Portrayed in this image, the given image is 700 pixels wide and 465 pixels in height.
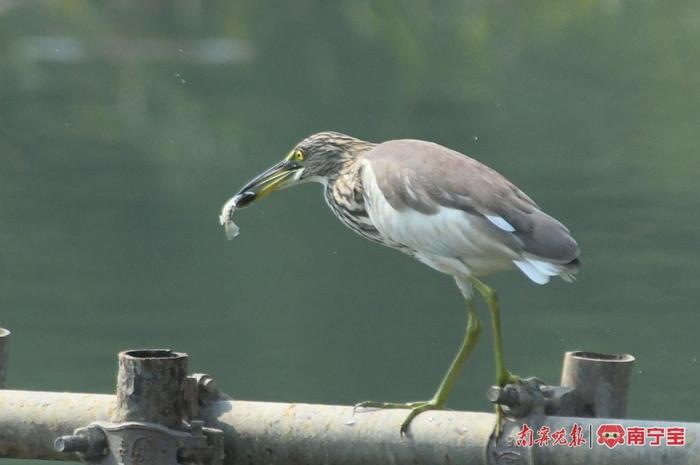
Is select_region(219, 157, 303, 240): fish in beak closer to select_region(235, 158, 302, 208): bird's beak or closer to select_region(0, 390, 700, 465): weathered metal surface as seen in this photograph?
select_region(235, 158, 302, 208): bird's beak

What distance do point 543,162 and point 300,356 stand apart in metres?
6.21

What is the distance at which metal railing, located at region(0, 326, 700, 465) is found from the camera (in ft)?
11.2

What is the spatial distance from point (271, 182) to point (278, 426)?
1085 millimetres

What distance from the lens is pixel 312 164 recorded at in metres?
4.39

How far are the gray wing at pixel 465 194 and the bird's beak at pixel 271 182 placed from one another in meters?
0.41

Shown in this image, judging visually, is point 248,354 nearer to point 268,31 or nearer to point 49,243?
point 49,243

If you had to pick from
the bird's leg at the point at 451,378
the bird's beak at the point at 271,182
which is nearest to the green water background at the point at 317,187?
the bird's beak at the point at 271,182

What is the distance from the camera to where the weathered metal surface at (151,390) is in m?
3.45

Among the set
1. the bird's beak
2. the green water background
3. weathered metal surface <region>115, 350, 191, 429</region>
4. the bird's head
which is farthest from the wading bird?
the green water background

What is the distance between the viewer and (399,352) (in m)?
9.54

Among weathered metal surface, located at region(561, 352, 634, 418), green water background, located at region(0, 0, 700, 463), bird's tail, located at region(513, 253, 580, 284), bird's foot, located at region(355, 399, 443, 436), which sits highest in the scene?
green water background, located at region(0, 0, 700, 463)

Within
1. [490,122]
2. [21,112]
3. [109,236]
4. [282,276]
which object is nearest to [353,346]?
[282,276]

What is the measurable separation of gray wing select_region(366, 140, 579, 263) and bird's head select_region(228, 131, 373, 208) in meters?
0.26

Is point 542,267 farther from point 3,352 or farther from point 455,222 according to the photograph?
point 3,352
